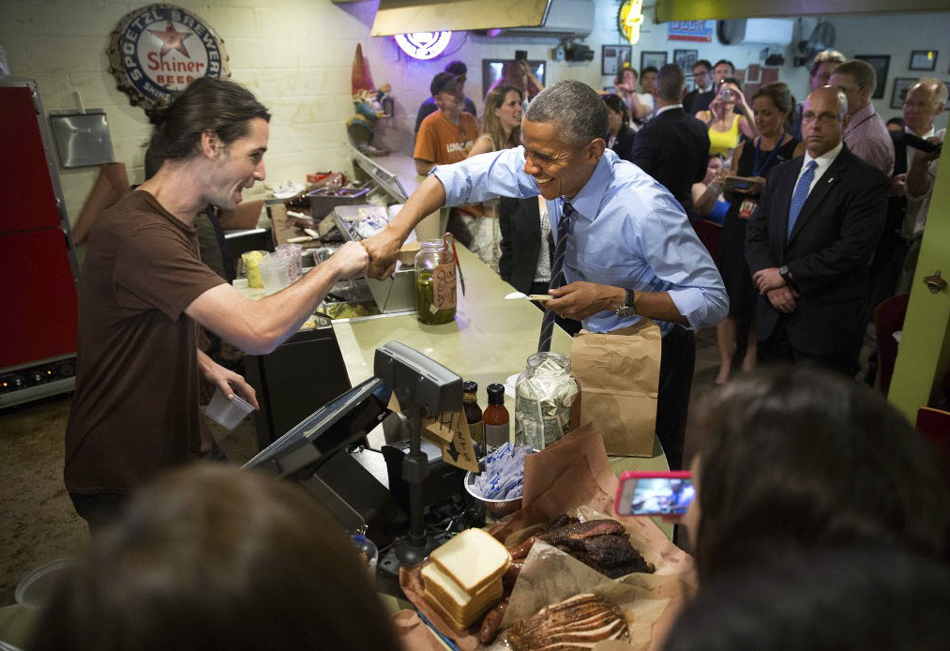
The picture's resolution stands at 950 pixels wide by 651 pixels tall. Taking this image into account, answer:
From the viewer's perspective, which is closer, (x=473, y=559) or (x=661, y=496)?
(x=661, y=496)

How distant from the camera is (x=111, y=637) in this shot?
1.34 feet

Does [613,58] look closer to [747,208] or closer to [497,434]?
[747,208]

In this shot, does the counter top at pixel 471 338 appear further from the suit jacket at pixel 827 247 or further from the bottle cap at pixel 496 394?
the suit jacket at pixel 827 247

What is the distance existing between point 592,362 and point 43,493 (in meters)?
3.16

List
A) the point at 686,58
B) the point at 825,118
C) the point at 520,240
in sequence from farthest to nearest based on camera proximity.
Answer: the point at 686,58
the point at 520,240
the point at 825,118

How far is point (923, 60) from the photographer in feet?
30.5

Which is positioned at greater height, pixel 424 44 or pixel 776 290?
pixel 424 44

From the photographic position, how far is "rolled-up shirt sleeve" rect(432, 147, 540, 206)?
2.28m

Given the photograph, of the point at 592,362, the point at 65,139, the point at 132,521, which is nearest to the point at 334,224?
the point at 65,139

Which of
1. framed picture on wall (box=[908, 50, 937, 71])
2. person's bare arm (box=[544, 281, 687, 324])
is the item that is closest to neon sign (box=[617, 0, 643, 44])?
person's bare arm (box=[544, 281, 687, 324])

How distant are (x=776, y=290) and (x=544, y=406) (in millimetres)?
2244

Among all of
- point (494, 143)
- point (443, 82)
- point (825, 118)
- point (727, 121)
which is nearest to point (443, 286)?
point (494, 143)

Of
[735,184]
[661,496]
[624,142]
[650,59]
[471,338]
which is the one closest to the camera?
[661,496]

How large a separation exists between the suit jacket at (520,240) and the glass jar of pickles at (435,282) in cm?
99
